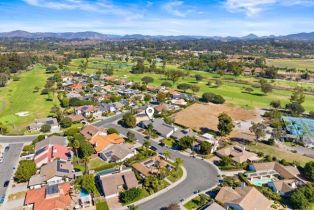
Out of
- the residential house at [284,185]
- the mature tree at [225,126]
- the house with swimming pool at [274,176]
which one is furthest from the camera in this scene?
the mature tree at [225,126]

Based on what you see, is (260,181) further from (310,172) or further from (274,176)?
(310,172)

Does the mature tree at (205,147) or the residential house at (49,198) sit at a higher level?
the mature tree at (205,147)

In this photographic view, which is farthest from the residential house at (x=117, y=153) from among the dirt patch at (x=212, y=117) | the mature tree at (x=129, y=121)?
the dirt patch at (x=212, y=117)

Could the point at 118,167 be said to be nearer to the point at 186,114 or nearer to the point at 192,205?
the point at 192,205

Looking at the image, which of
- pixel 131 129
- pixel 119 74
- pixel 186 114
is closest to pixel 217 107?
pixel 186 114

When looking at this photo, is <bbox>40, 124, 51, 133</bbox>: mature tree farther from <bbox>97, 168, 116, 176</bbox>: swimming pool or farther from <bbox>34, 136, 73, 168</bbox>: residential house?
<bbox>97, 168, 116, 176</bbox>: swimming pool

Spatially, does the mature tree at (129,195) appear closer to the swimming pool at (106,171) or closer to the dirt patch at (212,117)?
the swimming pool at (106,171)

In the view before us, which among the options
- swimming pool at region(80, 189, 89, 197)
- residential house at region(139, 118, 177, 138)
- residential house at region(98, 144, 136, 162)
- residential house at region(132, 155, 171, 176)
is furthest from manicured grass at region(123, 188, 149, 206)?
residential house at region(139, 118, 177, 138)

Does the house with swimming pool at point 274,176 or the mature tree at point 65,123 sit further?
the mature tree at point 65,123
